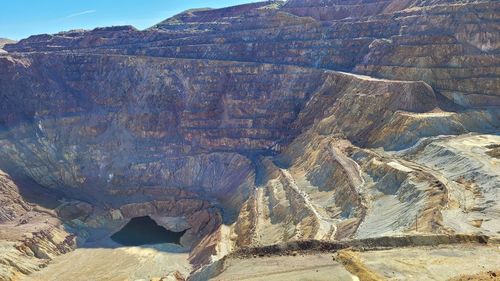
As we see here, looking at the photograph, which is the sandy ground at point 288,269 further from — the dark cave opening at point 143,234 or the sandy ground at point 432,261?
the dark cave opening at point 143,234

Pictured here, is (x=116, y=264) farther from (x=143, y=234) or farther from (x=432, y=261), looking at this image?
(x=432, y=261)

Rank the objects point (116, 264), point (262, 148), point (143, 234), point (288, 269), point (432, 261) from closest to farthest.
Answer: point (432, 261), point (288, 269), point (116, 264), point (143, 234), point (262, 148)

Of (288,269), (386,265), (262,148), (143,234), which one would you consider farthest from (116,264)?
(386,265)

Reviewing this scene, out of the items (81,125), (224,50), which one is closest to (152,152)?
(81,125)

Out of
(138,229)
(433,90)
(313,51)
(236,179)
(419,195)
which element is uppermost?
(313,51)

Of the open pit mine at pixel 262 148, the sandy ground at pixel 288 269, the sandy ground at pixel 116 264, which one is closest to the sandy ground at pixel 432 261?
the open pit mine at pixel 262 148

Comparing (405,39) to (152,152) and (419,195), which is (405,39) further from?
(152,152)
